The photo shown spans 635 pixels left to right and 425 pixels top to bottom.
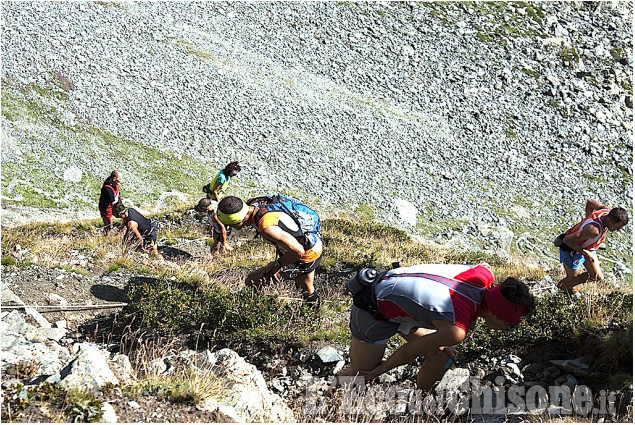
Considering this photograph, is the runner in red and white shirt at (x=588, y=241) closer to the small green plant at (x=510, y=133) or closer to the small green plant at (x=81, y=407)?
the small green plant at (x=81, y=407)

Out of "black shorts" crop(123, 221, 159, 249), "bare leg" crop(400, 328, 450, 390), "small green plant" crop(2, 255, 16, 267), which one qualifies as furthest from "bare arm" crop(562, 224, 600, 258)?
"small green plant" crop(2, 255, 16, 267)

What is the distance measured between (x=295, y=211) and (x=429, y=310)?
3.10 metres

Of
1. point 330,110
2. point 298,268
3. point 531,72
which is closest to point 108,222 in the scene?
point 298,268

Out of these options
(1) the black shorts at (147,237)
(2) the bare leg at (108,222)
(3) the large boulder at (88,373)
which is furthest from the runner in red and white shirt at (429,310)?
(2) the bare leg at (108,222)

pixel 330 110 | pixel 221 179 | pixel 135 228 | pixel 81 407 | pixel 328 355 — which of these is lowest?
pixel 330 110

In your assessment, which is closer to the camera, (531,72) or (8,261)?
(8,261)

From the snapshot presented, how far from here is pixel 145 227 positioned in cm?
1215

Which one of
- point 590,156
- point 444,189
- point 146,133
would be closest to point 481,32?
point 590,156

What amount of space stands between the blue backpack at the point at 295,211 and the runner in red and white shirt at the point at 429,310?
221cm

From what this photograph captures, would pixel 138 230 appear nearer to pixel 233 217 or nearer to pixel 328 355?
pixel 233 217

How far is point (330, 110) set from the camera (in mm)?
27766

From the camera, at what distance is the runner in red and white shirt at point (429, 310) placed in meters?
4.73

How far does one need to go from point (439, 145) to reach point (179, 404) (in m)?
23.6

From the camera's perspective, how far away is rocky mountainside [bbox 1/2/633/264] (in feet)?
72.7
